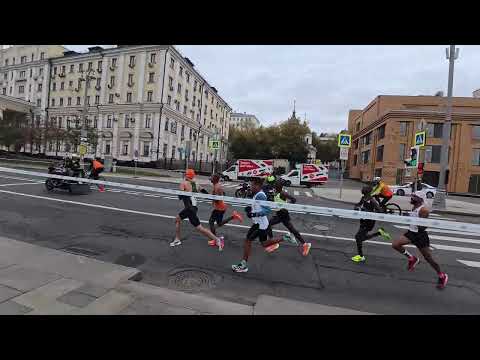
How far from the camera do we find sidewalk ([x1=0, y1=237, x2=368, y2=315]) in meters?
3.01

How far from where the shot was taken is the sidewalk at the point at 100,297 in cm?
301

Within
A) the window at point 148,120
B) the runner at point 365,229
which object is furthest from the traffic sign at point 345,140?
the window at point 148,120

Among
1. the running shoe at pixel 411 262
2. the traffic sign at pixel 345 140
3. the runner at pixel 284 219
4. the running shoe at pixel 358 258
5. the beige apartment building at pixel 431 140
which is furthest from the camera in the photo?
the beige apartment building at pixel 431 140

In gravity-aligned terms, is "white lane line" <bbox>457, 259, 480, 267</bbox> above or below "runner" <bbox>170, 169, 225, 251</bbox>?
below

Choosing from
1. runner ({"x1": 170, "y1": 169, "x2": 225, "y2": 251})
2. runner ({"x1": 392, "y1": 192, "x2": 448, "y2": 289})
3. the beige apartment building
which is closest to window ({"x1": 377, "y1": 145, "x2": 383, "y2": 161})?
the beige apartment building

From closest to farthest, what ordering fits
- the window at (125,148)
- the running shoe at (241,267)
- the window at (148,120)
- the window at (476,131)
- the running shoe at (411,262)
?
the running shoe at (241,267) → the running shoe at (411,262) → the window at (476,131) → the window at (148,120) → the window at (125,148)

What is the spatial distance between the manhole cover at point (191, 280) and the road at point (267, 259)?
15mm

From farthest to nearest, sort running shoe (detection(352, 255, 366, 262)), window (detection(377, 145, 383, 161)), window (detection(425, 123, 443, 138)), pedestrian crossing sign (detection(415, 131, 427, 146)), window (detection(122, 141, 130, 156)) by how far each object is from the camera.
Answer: window (detection(122, 141, 130, 156)) → window (detection(377, 145, 383, 161)) → window (detection(425, 123, 443, 138)) → pedestrian crossing sign (detection(415, 131, 427, 146)) → running shoe (detection(352, 255, 366, 262))

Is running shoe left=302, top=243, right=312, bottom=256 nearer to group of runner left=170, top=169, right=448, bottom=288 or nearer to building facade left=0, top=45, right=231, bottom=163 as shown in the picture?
group of runner left=170, top=169, right=448, bottom=288

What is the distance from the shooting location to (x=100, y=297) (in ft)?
10.7

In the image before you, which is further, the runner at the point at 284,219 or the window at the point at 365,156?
the window at the point at 365,156

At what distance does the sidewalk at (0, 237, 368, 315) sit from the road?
17.8 inches

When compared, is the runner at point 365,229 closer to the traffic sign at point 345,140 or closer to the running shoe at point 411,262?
the running shoe at point 411,262
